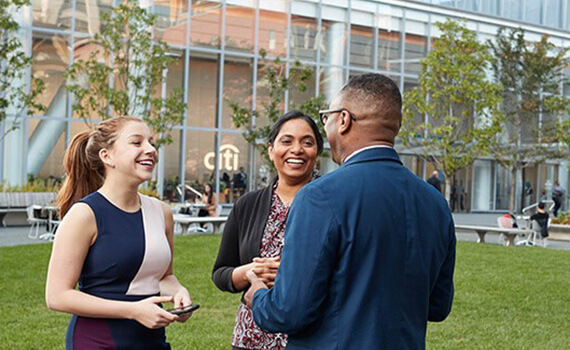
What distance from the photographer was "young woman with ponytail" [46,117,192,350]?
296 centimetres

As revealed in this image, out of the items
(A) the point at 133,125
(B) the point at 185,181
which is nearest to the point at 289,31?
(B) the point at 185,181

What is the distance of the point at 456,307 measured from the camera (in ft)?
32.9

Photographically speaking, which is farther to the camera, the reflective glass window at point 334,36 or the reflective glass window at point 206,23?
the reflective glass window at point 334,36

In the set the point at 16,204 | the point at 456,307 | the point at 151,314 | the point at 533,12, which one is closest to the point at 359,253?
the point at 151,314

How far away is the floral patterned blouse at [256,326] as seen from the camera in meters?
3.50

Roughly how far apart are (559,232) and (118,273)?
22496mm

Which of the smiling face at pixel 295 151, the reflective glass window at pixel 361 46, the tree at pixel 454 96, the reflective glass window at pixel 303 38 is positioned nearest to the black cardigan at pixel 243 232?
the smiling face at pixel 295 151

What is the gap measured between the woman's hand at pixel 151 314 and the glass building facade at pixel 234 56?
870 inches

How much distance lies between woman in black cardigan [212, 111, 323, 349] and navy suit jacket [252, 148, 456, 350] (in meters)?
1.05

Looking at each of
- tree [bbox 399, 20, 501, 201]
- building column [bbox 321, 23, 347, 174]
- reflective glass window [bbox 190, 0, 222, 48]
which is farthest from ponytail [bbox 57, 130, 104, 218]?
building column [bbox 321, 23, 347, 174]

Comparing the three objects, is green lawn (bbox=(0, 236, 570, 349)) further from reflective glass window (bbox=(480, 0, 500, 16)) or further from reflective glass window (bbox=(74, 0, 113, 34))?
reflective glass window (bbox=(480, 0, 500, 16))

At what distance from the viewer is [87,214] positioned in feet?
10.1

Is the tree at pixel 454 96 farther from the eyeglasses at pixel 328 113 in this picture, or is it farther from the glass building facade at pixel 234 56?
the eyeglasses at pixel 328 113

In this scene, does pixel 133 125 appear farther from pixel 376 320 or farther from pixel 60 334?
pixel 60 334
